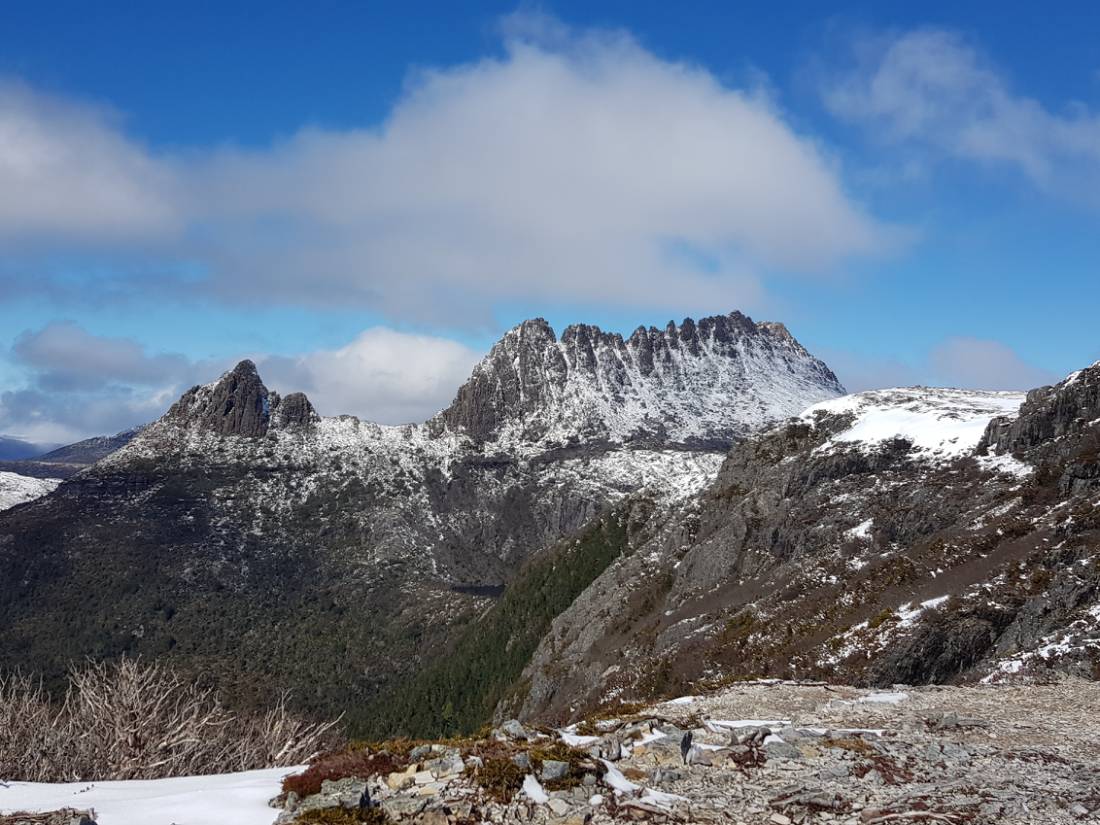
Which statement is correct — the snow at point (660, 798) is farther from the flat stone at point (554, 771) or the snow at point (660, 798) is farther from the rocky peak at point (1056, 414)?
the rocky peak at point (1056, 414)

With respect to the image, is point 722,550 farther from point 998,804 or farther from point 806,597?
point 998,804

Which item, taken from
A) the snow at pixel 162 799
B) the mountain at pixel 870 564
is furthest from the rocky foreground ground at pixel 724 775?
the mountain at pixel 870 564

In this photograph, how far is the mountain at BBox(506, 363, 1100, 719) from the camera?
1966 inches

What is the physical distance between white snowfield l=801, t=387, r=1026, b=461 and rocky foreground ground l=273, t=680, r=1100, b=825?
72.3m

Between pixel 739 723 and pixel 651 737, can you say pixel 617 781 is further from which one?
pixel 739 723

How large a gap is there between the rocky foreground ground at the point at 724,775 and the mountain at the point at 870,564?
39.4 ft

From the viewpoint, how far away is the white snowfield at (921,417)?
3563 inches

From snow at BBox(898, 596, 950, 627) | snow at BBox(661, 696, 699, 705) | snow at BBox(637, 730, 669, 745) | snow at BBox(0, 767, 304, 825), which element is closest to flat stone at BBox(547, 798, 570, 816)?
snow at BBox(637, 730, 669, 745)

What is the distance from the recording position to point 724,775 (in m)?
18.8

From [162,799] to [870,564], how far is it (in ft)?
217

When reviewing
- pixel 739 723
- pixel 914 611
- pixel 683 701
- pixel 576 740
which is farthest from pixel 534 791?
pixel 914 611

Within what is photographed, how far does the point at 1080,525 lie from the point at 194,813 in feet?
194

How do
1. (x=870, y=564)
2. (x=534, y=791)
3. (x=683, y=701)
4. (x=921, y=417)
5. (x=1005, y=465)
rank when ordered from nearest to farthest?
(x=534, y=791)
(x=683, y=701)
(x=870, y=564)
(x=1005, y=465)
(x=921, y=417)

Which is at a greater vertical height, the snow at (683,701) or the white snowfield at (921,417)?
the white snowfield at (921,417)
